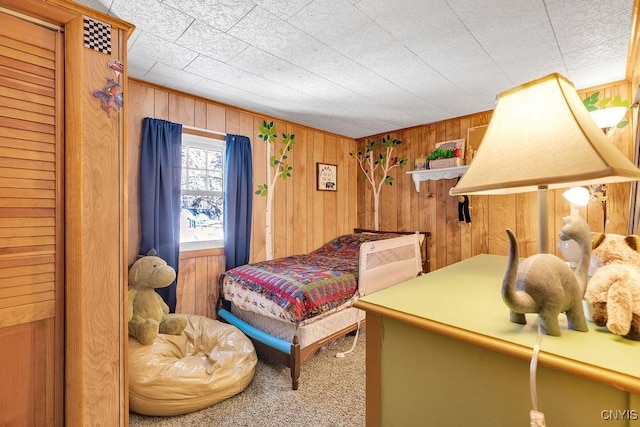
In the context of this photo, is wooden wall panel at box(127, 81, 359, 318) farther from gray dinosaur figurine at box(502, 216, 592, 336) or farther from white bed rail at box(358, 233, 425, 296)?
gray dinosaur figurine at box(502, 216, 592, 336)

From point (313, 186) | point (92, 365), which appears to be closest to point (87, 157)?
point (92, 365)

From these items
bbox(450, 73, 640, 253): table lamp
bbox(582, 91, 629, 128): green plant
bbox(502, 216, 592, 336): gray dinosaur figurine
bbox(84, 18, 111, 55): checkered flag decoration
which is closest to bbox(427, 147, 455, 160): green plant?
bbox(582, 91, 629, 128): green plant

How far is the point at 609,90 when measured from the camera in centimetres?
255

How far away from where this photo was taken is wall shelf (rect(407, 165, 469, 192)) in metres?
3.19

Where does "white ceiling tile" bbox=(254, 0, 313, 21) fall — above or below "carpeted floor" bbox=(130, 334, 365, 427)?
above

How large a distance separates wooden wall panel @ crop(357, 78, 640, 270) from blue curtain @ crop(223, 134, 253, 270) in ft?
6.34

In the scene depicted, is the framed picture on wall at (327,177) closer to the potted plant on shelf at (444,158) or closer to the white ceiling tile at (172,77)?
the potted plant on shelf at (444,158)

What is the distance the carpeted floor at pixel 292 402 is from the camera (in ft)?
5.52

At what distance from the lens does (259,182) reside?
3258 mm

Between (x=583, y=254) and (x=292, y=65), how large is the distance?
2.07m

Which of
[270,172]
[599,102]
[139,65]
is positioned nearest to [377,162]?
[270,172]

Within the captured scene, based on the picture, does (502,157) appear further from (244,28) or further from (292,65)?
Answer: (292,65)

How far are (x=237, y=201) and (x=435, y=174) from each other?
2254 mm

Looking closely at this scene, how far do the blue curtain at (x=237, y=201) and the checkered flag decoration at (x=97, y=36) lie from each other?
1574 millimetres
